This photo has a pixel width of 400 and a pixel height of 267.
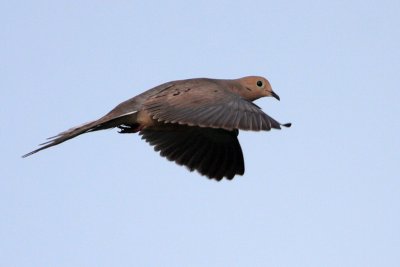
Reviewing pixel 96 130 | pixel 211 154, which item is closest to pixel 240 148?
pixel 211 154

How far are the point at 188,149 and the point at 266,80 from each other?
1.34 meters

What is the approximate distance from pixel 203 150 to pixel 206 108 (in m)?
1.90

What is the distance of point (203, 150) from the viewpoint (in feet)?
38.6

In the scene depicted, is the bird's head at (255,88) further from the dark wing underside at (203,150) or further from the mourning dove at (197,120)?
the dark wing underside at (203,150)

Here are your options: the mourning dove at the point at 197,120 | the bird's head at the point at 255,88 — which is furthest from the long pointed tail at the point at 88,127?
the bird's head at the point at 255,88

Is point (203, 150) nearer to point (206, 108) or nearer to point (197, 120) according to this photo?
point (206, 108)

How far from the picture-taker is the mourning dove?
9633 millimetres

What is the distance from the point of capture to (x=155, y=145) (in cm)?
1156

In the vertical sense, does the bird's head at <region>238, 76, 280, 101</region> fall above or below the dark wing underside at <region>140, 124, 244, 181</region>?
above

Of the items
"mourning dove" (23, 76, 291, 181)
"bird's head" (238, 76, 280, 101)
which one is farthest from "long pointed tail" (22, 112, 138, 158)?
"bird's head" (238, 76, 280, 101)

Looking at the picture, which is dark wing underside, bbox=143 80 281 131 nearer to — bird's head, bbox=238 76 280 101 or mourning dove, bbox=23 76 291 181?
mourning dove, bbox=23 76 291 181

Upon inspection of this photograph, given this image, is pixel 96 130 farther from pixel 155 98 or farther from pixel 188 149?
pixel 188 149

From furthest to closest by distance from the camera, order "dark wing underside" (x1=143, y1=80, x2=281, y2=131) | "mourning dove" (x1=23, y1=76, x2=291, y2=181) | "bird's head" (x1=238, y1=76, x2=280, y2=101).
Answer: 1. "bird's head" (x1=238, y1=76, x2=280, y2=101)
2. "mourning dove" (x1=23, y1=76, x2=291, y2=181)
3. "dark wing underside" (x1=143, y1=80, x2=281, y2=131)

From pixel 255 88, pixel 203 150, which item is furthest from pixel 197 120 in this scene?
pixel 255 88
